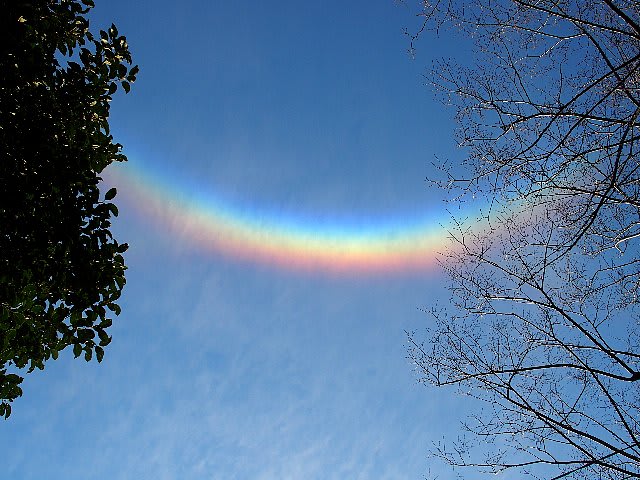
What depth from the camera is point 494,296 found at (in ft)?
18.3

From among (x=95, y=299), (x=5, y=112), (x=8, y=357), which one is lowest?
(x=8, y=357)

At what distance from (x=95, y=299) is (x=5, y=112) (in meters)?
1.53

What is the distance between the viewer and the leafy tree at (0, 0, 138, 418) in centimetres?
327

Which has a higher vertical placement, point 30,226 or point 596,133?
point 596,133

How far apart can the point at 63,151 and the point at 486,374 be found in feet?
15.5

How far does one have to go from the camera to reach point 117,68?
4246 millimetres

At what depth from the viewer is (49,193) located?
3602 millimetres

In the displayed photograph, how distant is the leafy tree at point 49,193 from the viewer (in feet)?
10.7

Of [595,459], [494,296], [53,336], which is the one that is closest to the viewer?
[53,336]

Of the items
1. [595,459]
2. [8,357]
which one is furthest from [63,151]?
[595,459]

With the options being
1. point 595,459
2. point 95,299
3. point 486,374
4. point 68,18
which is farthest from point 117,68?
point 595,459

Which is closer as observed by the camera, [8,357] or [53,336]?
[8,357]

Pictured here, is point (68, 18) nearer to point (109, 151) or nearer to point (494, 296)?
point (109, 151)

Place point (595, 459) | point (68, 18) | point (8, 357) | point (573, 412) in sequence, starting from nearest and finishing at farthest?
point (8, 357), point (68, 18), point (595, 459), point (573, 412)
